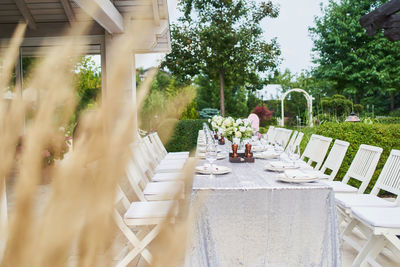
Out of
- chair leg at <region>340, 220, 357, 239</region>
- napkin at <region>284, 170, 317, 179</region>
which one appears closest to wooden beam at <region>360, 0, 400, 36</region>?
chair leg at <region>340, 220, 357, 239</region>

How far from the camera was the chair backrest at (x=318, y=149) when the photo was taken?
429cm

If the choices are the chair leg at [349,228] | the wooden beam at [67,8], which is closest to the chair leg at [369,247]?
the chair leg at [349,228]

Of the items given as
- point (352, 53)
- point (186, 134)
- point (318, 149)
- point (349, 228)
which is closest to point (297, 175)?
point (349, 228)

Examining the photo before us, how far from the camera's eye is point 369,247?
265 cm

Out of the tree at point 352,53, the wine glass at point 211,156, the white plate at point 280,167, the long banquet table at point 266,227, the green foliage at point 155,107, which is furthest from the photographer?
the tree at point 352,53

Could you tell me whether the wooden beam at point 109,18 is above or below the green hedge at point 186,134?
above

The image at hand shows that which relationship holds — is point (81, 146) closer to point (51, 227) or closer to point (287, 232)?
point (51, 227)

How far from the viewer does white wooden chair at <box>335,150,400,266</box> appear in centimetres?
243

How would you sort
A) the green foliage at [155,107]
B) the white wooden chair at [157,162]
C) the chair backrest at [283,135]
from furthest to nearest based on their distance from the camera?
the chair backrest at [283,135] → the white wooden chair at [157,162] → the green foliage at [155,107]

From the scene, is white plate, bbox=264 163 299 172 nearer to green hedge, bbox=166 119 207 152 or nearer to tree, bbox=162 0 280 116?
green hedge, bbox=166 119 207 152

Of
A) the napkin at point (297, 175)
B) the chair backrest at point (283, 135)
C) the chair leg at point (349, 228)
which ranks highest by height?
the napkin at point (297, 175)

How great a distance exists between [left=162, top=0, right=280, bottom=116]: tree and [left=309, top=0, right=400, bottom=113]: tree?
6870 millimetres

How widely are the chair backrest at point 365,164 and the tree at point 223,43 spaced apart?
35.1 feet

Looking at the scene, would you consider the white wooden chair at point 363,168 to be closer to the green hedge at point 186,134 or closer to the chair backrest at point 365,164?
the chair backrest at point 365,164
